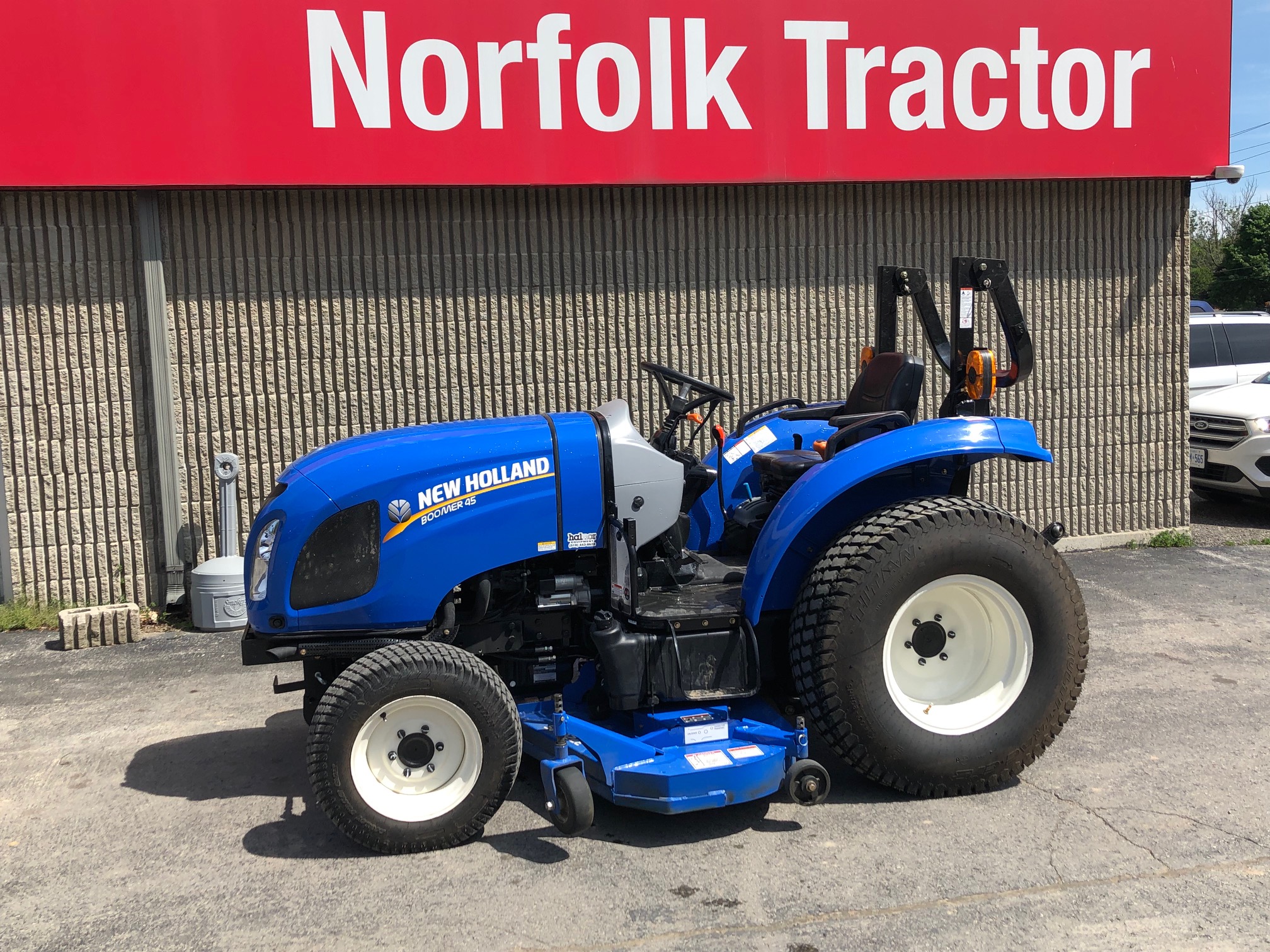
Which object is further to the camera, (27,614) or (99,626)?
(27,614)

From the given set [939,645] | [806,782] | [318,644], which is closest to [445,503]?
[318,644]

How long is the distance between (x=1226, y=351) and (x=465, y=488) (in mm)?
Result: 10471

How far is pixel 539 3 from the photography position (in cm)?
742

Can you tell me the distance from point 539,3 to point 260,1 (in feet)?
5.49

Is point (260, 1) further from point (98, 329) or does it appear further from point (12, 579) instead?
point (12, 579)

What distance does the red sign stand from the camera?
695 cm

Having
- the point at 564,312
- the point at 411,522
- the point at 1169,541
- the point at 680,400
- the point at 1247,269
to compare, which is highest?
the point at 1247,269

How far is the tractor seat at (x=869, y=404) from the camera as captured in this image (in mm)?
5121

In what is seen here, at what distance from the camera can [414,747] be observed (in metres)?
4.14

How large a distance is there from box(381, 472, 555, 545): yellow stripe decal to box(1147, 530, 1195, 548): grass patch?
634 cm

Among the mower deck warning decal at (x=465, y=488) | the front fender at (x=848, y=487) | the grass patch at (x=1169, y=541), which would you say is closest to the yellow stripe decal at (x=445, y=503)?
the mower deck warning decal at (x=465, y=488)

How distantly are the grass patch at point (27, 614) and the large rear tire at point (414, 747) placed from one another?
13.6 feet

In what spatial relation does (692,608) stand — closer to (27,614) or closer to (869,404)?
(869,404)

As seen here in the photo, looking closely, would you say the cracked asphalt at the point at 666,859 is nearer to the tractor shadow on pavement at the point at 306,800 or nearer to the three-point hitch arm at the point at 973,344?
the tractor shadow on pavement at the point at 306,800
